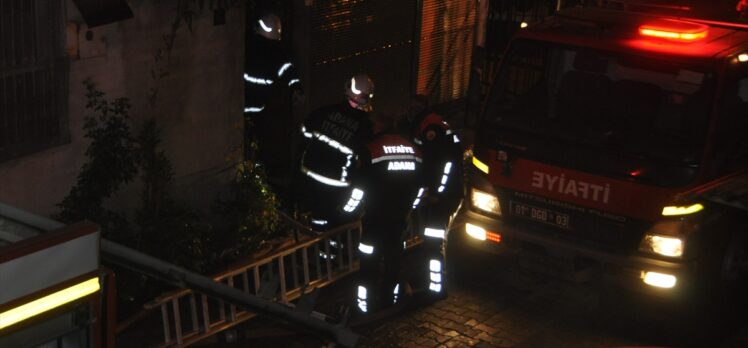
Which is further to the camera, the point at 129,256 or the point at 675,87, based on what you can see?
the point at 675,87

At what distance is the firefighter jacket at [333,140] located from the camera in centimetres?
822

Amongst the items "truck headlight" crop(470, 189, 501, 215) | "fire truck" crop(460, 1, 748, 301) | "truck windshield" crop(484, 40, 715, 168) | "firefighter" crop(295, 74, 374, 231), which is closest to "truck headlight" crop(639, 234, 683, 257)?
"fire truck" crop(460, 1, 748, 301)

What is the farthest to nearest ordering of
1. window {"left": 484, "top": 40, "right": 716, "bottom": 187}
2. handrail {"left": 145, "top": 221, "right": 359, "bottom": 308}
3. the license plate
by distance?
1. the license plate
2. window {"left": 484, "top": 40, "right": 716, "bottom": 187}
3. handrail {"left": 145, "top": 221, "right": 359, "bottom": 308}

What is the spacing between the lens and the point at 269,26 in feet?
33.1

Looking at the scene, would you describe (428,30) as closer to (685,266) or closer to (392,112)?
(392,112)

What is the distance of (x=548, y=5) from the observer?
557 inches

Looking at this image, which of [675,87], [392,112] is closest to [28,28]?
[675,87]

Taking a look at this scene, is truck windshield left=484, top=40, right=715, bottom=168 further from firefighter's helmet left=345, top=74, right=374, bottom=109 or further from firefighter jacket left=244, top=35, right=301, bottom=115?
firefighter jacket left=244, top=35, right=301, bottom=115

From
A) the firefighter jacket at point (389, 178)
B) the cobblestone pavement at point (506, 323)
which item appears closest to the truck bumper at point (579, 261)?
the cobblestone pavement at point (506, 323)

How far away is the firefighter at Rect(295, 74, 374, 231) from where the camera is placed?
820 cm

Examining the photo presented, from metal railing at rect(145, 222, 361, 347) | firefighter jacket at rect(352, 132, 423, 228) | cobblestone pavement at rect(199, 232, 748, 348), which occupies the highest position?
firefighter jacket at rect(352, 132, 423, 228)

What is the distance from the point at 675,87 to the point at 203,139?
4.14m

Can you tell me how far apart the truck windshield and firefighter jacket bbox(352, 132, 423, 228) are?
1242mm

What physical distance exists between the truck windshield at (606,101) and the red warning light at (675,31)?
14.1 inches
